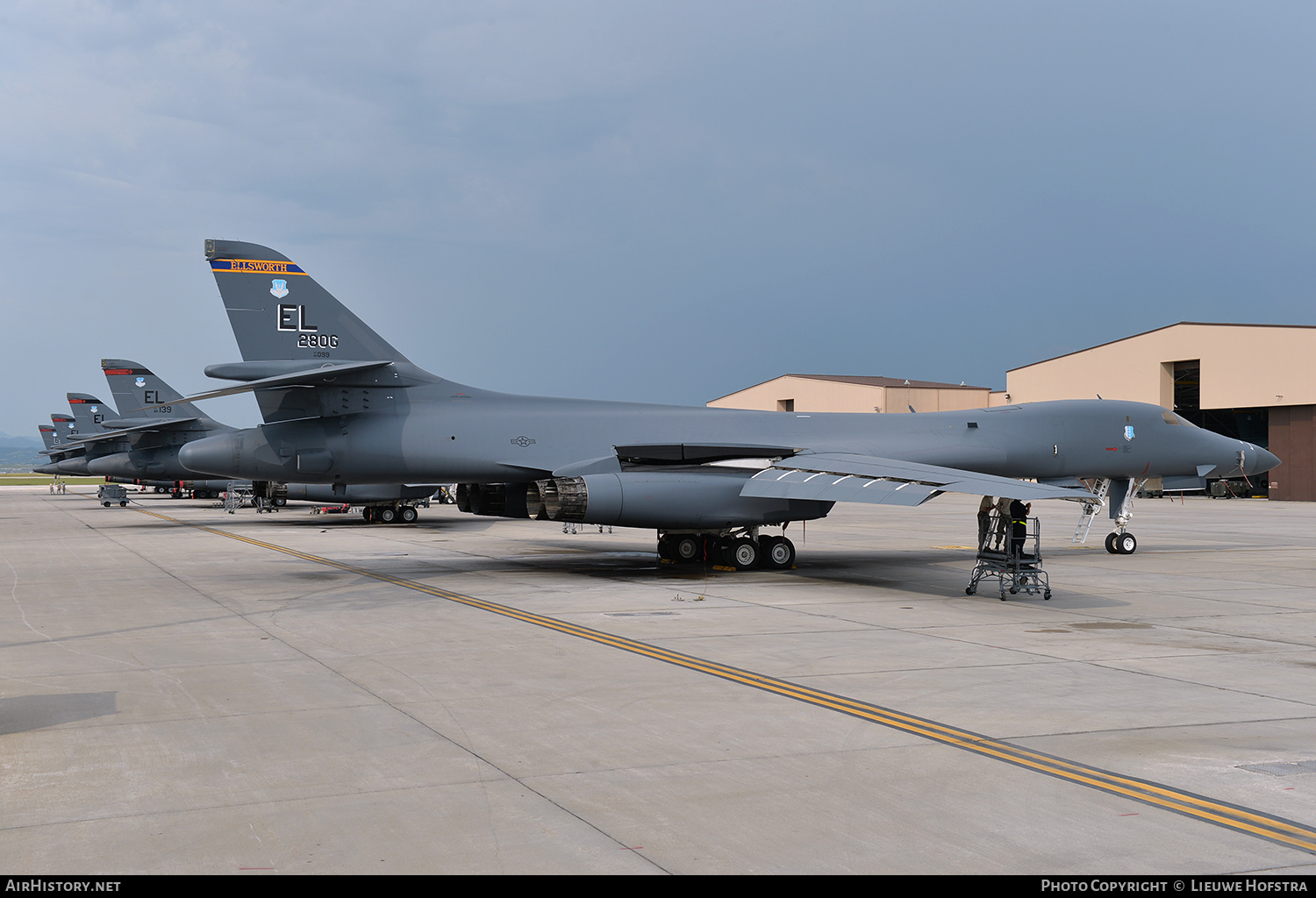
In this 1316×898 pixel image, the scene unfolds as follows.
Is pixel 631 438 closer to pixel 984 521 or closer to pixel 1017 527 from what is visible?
pixel 984 521

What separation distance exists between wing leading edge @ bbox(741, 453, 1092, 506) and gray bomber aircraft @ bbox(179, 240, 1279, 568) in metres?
0.05

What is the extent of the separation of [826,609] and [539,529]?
18.8 m

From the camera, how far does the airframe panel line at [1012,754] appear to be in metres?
5.03

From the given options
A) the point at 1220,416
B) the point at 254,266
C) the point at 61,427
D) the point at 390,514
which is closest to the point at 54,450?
the point at 61,427

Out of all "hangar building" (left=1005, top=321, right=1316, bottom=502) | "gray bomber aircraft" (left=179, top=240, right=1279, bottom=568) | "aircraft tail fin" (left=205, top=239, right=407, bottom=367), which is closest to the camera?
"gray bomber aircraft" (left=179, top=240, right=1279, bottom=568)

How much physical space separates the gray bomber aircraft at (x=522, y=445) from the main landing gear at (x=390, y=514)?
16.3 m

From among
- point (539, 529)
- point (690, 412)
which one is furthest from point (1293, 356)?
point (690, 412)

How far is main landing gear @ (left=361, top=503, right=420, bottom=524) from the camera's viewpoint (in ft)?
114

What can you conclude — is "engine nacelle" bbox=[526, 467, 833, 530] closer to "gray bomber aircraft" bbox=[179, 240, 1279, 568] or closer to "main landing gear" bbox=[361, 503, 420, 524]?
"gray bomber aircraft" bbox=[179, 240, 1279, 568]

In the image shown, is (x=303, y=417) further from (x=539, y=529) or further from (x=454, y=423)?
(x=539, y=529)

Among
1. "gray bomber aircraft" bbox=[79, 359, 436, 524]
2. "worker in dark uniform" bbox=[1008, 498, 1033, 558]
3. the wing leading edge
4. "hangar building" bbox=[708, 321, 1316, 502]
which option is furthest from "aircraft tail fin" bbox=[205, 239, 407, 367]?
"hangar building" bbox=[708, 321, 1316, 502]

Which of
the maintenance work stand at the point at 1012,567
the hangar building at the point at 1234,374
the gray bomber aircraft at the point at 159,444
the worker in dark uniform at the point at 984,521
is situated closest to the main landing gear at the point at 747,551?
the worker in dark uniform at the point at 984,521

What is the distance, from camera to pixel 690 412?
19.2m

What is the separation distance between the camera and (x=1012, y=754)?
252 inches
